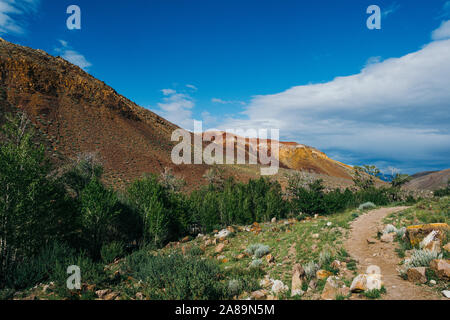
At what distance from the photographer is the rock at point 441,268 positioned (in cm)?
510

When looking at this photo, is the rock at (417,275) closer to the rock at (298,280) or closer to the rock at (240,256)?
the rock at (298,280)

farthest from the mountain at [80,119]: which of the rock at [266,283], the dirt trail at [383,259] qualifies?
the dirt trail at [383,259]

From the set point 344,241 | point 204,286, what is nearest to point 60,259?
point 204,286

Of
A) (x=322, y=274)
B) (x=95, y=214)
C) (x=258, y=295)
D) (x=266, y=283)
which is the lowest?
(x=266, y=283)

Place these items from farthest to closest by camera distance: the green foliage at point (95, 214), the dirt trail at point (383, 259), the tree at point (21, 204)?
the green foliage at point (95, 214) < the tree at point (21, 204) < the dirt trail at point (383, 259)

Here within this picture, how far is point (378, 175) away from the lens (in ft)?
121

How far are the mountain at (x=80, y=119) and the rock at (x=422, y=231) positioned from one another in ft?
120

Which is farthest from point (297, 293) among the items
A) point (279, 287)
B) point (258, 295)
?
point (258, 295)

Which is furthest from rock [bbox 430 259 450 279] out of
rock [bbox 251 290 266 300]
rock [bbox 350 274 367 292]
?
rock [bbox 251 290 266 300]

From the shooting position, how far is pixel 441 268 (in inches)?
205

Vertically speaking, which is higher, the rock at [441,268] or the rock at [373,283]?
the rock at [441,268]

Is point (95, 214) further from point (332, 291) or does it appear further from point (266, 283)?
point (332, 291)

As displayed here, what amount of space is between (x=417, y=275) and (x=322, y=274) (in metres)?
2.27
